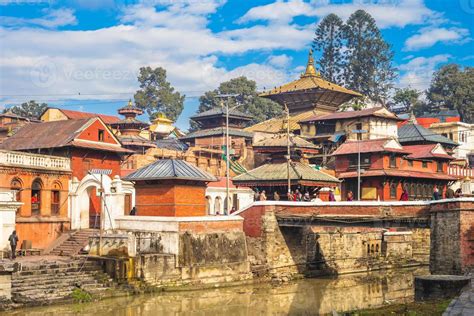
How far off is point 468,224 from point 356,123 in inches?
1406

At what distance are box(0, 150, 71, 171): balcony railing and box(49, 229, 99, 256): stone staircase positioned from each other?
4.20m

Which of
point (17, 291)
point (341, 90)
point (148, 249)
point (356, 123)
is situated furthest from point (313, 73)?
point (17, 291)

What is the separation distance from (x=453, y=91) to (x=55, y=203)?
252 ft

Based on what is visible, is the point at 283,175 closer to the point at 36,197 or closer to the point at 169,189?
the point at 169,189

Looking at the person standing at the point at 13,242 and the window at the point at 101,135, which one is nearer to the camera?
the person standing at the point at 13,242

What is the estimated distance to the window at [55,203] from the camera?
40125 millimetres

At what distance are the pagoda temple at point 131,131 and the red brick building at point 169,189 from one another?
30.5 meters

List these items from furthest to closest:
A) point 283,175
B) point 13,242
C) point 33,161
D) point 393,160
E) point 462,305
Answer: point 393,160 < point 283,175 < point 33,161 < point 13,242 < point 462,305

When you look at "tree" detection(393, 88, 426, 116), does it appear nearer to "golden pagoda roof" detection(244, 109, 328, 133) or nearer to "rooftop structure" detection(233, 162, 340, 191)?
"golden pagoda roof" detection(244, 109, 328, 133)

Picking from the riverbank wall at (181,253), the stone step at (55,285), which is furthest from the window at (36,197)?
the stone step at (55,285)

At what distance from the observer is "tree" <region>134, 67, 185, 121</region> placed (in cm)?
12094

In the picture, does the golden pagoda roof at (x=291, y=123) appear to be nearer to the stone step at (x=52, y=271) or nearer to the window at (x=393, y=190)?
Answer: the window at (x=393, y=190)

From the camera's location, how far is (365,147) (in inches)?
2158

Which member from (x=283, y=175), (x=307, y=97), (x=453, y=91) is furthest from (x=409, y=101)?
(x=283, y=175)
